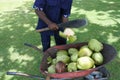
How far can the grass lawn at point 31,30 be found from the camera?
681cm

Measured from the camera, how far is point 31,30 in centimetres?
912

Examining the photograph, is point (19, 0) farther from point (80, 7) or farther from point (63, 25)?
point (63, 25)

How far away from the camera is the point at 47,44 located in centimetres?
602

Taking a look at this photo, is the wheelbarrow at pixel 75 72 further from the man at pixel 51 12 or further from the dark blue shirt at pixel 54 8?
the dark blue shirt at pixel 54 8

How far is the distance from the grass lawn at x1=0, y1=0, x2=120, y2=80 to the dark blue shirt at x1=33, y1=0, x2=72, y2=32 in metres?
1.50

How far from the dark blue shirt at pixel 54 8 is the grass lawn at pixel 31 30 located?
4.91 feet

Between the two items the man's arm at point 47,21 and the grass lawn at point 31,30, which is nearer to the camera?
the man's arm at point 47,21

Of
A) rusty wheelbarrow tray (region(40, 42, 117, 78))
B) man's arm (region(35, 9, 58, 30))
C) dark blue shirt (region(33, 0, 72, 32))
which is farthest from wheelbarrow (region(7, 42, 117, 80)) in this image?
dark blue shirt (region(33, 0, 72, 32))

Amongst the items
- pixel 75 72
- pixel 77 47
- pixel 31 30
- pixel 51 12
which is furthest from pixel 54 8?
pixel 31 30

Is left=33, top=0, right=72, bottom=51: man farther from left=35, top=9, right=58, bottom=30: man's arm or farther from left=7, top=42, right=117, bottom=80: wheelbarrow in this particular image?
left=7, top=42, right=117, bottom=80: wheelbarrow

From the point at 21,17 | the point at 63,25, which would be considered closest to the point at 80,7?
the point at 21,17

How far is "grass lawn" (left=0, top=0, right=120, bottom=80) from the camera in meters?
6.81

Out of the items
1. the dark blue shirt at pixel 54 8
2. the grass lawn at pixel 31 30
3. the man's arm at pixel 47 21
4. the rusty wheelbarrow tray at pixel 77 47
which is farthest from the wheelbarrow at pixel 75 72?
the grass lawn at pixel 31 30

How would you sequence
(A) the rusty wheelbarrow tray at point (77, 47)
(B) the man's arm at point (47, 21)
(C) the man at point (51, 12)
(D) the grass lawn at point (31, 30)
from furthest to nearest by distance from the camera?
1. (D) the grass lawn at point (31, 30)
2. (C) the man at point (51, 12)
3. (B) the man's arm at point (47, 21)
4. (A) the rusty wheelbarrow tray at point (77, 47)
